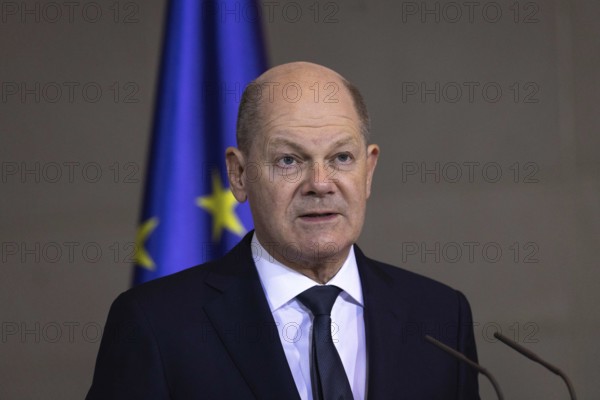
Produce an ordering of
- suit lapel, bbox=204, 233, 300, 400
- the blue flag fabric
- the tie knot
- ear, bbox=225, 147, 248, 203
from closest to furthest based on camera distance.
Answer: suit lapel, bbox=204, 233, 300, 400, the tie knot, ear, bbox=225, 147, 248, 203, the blue flag fabric

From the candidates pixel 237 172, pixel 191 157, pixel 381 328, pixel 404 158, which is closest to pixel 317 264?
pixel 381 328

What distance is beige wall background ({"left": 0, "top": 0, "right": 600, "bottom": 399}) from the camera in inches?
120

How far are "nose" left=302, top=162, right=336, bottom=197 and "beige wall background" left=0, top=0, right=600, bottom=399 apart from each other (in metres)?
1.28

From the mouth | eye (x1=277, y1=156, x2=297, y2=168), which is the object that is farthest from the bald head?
the mouth

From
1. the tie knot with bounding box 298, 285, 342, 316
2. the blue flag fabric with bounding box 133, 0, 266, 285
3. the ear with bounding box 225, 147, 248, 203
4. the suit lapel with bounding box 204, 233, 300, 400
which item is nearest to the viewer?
the suit lapel with bounding box 204, 233, 300, 400

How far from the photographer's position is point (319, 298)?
74.8 inches

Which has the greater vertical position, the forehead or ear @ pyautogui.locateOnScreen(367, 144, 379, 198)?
the forehead

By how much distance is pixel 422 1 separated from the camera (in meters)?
3.18

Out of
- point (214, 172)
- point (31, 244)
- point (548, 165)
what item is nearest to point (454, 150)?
point (548, 165)

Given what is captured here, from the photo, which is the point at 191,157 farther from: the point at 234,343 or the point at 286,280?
the point at 234,343

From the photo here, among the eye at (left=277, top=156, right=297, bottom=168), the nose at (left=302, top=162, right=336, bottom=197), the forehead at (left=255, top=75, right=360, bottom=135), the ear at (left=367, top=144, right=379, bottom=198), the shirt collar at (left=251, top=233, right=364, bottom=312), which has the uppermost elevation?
the forehead at (left=255, top=75, right=360, bottom=135)

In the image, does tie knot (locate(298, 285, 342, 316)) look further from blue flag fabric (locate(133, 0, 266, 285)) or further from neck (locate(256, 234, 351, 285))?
blue flag fabric (locate(133, 0, 266, 285))

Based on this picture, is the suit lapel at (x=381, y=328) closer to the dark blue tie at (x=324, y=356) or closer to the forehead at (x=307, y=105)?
the dark blue tie at (x=324, y=356)

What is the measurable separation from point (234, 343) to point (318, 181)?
1.27ft
